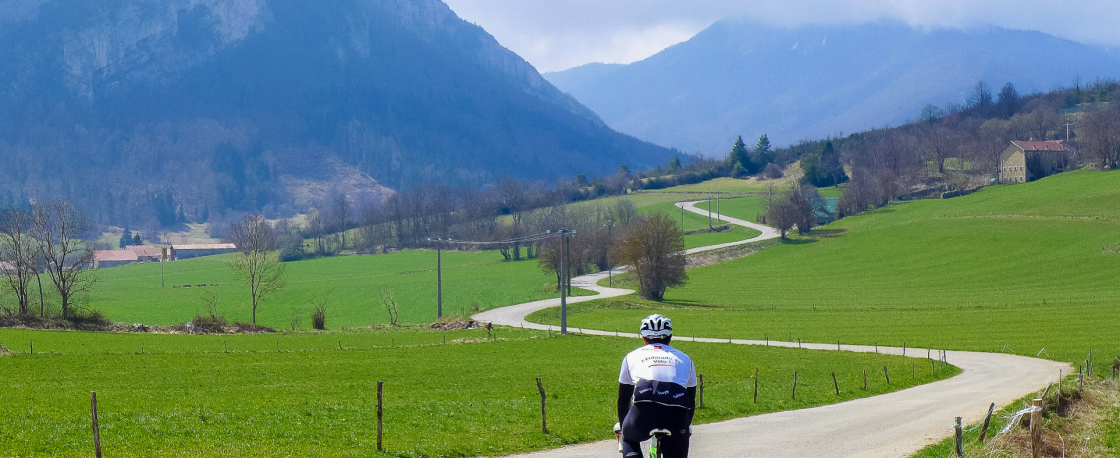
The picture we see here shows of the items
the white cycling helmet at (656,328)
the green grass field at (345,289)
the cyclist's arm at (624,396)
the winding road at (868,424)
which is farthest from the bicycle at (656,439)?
the green grass field at (345,289)

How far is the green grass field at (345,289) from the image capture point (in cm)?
10400

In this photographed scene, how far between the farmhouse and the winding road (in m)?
149

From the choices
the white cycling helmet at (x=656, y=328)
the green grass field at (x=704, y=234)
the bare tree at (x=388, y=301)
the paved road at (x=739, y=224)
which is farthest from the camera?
the green grass field at (x=704, y=234)

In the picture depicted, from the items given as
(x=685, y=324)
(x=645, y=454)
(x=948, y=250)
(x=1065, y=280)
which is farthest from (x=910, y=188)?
(x=645, y=454)

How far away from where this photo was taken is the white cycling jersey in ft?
34.7

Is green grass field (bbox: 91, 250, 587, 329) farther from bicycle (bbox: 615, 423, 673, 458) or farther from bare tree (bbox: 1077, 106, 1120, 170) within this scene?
bare tree (bbox: 1077, 106, 1120, 170)

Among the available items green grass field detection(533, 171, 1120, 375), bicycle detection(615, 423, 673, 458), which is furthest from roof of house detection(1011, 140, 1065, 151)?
bicycle detection(615, 423, 673, 458)

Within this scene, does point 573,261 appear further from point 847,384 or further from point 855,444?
point 855,444

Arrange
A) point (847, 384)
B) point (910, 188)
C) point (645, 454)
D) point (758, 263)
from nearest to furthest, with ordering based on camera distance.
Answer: point (645, 454), point (847, 384), point (758, 263), point (910, 188)

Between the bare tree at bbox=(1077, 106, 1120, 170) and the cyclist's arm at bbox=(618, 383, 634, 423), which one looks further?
the bare tree at bbox=(1077, 106, 1120, 170)

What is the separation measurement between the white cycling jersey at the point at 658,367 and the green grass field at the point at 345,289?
86.4 meters

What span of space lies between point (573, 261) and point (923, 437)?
106 m

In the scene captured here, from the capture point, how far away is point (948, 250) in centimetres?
12106

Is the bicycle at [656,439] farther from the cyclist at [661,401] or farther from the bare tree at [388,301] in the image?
the bare tree at [388,301]
